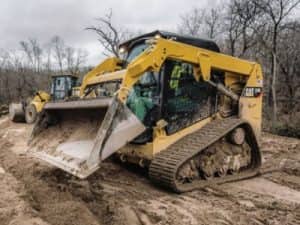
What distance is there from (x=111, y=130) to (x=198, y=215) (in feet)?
4.51

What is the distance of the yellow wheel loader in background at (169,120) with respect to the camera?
456 cm

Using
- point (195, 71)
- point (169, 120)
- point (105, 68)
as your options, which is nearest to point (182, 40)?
point (195, 71)

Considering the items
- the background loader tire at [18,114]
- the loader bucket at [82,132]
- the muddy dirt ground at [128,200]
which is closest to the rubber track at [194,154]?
the muddy dirt ground at [128,200]

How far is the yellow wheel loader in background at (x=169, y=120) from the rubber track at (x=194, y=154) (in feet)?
0.04

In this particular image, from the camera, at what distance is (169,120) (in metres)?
5.31

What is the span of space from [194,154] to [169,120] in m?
0.67

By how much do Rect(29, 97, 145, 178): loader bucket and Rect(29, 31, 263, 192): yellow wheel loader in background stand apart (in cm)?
1

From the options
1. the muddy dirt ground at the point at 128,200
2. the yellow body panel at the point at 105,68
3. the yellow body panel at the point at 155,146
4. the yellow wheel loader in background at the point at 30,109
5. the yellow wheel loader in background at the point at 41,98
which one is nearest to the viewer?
the muddy dirt ground at the point at 128,200

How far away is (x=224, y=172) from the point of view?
564 centimetres

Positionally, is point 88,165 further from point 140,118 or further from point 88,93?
point 88,93

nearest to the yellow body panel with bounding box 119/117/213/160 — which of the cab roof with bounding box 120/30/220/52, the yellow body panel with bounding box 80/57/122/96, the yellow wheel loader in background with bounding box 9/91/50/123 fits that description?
the cab roof with bounding box 120/30/220/52

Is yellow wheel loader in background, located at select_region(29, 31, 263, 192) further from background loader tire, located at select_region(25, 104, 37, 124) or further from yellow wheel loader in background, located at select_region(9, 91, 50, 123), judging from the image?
background loader tire, located at select_region(25, 104, 37, 124)

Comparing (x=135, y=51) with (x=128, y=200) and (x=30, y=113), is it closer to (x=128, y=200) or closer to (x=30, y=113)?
(x=128, y=200)

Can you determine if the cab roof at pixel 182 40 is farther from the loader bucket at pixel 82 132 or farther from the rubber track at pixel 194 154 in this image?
the loader bucket at pixel 82 132
